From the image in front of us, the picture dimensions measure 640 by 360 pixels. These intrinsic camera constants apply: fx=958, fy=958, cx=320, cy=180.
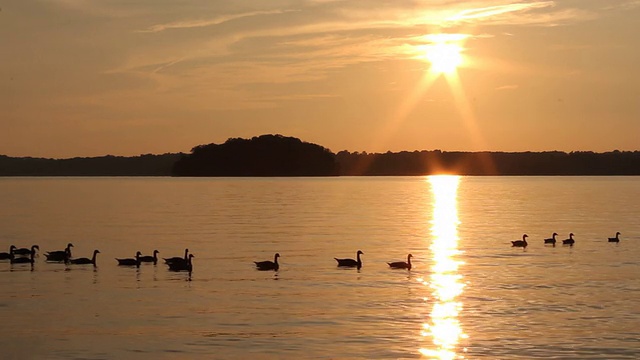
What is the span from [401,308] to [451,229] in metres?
34.4

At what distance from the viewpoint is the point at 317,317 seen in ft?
88.6

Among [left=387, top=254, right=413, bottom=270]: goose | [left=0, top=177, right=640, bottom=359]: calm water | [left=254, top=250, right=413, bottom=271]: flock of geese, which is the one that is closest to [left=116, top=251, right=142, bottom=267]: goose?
[left=0, top=177, right=640, bottom=359]: calm water

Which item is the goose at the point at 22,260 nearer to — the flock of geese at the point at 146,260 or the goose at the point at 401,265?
the flock of geese at the point at 146,260

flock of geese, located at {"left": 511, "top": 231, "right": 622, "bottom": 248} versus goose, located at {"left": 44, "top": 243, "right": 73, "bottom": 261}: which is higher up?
flock of geese, located at {"left": 511, "top": 231, "right": 622, "bottom": 248}

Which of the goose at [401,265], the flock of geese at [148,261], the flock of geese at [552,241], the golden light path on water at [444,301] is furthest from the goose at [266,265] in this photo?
the flock of geese at [552,241]

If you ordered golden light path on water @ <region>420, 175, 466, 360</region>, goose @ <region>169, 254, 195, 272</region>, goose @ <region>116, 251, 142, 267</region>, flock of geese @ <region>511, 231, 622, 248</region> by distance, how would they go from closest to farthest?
golden light path on water @ <region>420, 175, 466, 360</region>, goose @ <region>169, 254, 195, 272</region>, goose @ <region>116, 251, 142, 267</region>, flock of geese @ <region>511, 231, 622, 248</region>

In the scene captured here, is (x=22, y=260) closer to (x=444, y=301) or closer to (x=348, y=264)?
(x=348, y=264)

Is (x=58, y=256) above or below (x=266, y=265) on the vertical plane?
above

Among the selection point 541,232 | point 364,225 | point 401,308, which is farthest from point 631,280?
point 364,225

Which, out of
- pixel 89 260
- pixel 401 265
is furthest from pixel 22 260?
pixel 401 265

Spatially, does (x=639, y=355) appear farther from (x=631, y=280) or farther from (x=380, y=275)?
(x=380, y=275)

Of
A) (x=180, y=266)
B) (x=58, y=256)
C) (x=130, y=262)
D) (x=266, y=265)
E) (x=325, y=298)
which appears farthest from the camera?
(x=58, y=256)

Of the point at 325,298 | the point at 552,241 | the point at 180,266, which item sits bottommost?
the point at 325,298

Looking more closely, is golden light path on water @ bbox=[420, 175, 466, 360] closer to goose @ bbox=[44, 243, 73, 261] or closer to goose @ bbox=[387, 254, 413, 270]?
goose @ bbox=[387, 254, 413, 270]
